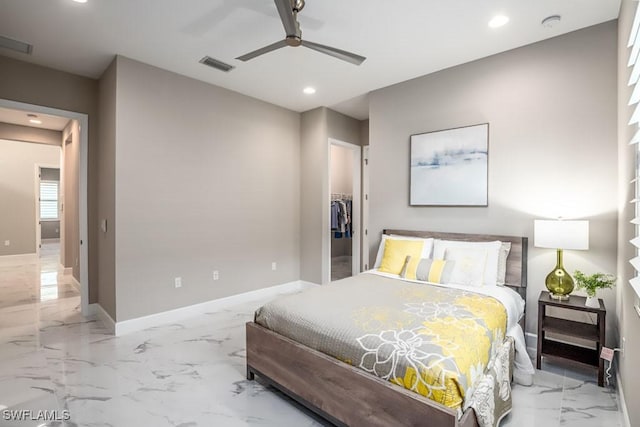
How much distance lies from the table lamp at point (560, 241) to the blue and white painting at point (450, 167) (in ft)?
2.37

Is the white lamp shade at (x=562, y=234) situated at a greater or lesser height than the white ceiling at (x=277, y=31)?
lesser

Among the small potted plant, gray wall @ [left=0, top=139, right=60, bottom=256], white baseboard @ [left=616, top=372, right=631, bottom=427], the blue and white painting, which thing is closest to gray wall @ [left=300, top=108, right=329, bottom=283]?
the blue and white painting

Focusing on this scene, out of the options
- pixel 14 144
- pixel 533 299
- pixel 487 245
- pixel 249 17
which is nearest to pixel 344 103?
pixel 249 17

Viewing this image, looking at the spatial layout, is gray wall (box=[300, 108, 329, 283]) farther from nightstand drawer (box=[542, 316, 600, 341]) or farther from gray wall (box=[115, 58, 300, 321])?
nightstand drawer (box=[542, 316, 600, 341])

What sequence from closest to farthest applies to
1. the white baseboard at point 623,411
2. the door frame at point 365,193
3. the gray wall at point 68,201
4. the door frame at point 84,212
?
the white baseboard at point 623,411 < the door frame at point 84,212 < the gray wall at point 68,201 < the door frame at point 365,193

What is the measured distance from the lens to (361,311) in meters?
2.05

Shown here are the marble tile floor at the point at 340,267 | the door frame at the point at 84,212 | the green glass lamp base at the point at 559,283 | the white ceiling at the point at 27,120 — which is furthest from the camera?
the marble tile floor at the point at 340,267

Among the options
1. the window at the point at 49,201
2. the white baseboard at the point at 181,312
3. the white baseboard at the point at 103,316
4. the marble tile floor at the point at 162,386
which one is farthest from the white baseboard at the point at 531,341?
the window at the point at 49,201

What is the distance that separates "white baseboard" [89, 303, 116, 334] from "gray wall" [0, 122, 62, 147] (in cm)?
373

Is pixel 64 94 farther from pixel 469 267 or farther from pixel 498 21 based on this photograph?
pixel 469 267

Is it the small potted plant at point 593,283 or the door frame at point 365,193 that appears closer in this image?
the small potted plant at point 593,283

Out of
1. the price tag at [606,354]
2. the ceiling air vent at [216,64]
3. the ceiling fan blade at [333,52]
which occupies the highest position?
the ceiling air vent at [216,64]

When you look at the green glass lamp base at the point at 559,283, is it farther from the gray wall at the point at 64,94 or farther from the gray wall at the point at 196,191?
the gray wall at the point at 64,94

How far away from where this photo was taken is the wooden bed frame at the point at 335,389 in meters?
1.42
